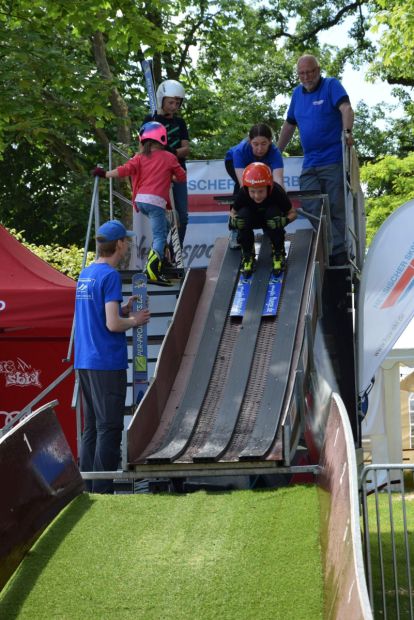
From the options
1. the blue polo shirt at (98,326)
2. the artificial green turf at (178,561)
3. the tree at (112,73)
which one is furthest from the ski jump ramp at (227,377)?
the tree at (112,73)

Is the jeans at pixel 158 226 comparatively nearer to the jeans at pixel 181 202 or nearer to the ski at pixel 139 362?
the ski at pixel 139 362

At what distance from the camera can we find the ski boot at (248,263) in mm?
9898

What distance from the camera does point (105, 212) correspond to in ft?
91.1

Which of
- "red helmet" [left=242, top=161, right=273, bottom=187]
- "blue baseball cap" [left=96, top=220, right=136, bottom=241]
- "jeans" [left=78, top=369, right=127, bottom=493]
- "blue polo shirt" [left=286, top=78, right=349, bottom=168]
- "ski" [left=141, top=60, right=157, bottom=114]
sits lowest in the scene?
"jeans" [left=78, top=369, right=127, bottom=493]

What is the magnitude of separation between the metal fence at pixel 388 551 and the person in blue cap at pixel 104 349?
83.0 inches

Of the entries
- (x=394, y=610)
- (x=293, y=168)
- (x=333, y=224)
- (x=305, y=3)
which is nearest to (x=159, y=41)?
(x=293, y=168)

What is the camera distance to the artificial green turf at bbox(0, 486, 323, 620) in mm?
5793

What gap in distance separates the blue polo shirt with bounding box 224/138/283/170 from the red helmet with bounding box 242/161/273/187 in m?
0.92

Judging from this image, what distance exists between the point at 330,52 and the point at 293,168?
23.5 metres

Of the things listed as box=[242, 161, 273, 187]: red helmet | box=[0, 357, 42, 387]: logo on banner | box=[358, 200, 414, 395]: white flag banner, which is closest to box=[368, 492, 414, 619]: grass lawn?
box=[358, 200, 414, 395]: white flag banner

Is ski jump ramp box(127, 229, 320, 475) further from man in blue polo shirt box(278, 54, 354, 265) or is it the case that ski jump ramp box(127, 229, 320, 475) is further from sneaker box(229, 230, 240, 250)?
man in blue polo shirt box(278, 54, 354, 265)

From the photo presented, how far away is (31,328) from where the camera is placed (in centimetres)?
1216

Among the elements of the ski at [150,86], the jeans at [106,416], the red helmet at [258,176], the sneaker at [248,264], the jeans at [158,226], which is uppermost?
the ski at [150,86]

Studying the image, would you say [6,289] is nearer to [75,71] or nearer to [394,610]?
[394,610]
